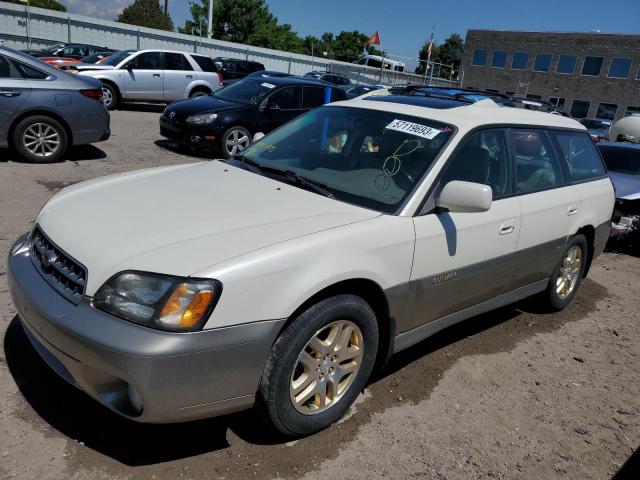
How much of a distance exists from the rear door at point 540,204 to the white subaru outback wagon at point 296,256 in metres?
0.02

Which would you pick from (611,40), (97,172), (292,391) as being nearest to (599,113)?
(611,40)

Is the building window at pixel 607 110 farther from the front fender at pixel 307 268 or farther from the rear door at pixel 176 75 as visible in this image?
the front fender at pixel 307 268

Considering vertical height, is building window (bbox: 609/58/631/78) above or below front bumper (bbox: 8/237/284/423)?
above

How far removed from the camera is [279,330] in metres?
2.37

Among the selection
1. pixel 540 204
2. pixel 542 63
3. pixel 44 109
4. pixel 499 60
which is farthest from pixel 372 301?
pixel 499 60

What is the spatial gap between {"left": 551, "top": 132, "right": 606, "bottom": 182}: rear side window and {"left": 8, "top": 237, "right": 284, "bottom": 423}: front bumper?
311cm

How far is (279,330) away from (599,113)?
5117cm

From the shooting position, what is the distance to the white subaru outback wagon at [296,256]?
2.21m

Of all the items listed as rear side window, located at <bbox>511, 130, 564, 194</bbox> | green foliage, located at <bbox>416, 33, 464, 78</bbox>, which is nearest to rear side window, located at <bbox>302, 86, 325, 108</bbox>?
rear side window, located at <bbox>511, 130, 564, 194</bbox>

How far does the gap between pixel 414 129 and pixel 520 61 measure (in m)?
52.4

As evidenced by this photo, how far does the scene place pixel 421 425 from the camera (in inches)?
117

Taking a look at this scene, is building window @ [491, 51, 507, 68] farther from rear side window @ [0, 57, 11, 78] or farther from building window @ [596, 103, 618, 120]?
rear side window @ [0, 57, 11, 78]

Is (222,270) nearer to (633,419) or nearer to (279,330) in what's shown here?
(279,330)

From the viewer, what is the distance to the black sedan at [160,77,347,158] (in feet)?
31.3
